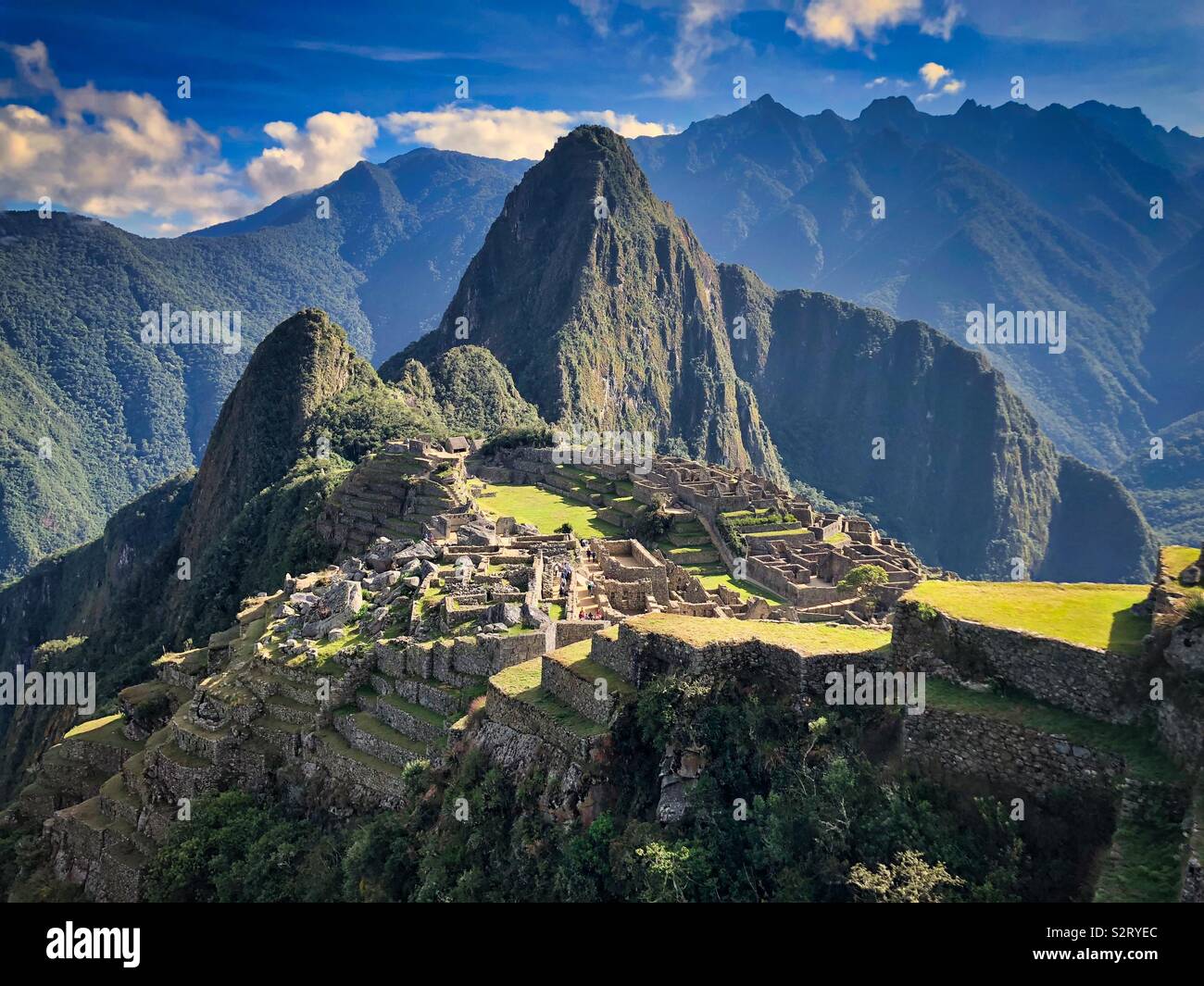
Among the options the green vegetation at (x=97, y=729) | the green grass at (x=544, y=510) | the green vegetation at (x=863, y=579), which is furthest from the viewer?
the green grass at (x=544, y=510)

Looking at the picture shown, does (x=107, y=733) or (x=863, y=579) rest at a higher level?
(x=863, y=579)

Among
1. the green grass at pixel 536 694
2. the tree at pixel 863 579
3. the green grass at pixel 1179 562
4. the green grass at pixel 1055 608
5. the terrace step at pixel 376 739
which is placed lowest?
the terrace step at pixel 376 739

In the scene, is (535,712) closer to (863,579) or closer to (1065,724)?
(1065,724)

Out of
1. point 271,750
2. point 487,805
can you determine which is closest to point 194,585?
point 271,750

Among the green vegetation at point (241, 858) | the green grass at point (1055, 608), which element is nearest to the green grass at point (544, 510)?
the green vegetation at point (241, 858)

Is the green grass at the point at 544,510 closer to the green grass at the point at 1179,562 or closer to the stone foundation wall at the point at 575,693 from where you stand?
the stone foundation wall at the point at 575,693

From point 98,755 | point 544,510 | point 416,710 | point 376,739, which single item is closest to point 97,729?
point 98,755

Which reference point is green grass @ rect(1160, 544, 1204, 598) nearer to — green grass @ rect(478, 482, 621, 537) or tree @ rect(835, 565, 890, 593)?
tree @ rect(835, 565, 890, 593)
